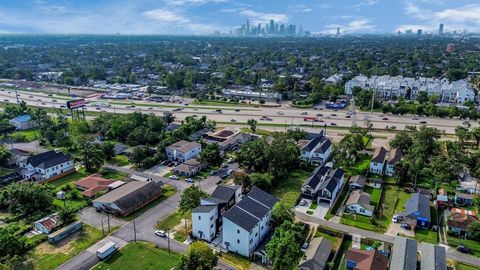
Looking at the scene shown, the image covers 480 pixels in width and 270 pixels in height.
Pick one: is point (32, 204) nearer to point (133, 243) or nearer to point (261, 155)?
point (133, 243)

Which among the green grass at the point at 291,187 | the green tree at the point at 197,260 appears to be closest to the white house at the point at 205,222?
the green tree at the point at 197,260

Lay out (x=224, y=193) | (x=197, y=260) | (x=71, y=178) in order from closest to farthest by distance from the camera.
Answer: (x=197, y=260) → (x=224, y=193) → (x=71, y=178)

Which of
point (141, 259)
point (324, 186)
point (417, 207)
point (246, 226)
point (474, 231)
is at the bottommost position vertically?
point (141, 259)

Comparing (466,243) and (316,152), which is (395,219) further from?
(316,152)

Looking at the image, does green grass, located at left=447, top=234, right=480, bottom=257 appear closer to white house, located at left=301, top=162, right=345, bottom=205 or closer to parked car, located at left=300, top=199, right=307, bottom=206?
white house, located at left=301, top=162, right=345, bottom=205

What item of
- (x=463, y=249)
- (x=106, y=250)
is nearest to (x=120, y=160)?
(x=106, y=250)

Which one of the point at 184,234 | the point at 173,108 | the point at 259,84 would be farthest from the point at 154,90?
the point at 184,234

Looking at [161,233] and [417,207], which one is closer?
[161,233]

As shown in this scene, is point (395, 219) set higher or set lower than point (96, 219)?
higher
